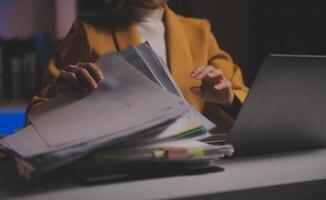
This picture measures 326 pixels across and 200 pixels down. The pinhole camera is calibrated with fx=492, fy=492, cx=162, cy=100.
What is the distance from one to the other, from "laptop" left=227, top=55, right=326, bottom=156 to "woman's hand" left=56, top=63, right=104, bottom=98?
0.67 ft

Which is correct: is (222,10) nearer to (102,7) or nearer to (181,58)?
(102,7)

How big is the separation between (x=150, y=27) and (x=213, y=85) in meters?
0.48

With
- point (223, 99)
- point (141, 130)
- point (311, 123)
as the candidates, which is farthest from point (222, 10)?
point (141, 130)

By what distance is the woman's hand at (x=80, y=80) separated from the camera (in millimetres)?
687

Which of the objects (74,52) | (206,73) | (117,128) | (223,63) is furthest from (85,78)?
(223,63)

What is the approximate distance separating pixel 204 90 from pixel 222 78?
6 cm

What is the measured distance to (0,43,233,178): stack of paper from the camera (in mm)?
551

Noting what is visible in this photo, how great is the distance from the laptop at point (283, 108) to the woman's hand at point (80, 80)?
0.67ft

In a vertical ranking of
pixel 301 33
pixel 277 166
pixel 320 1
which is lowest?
pixel 301 33

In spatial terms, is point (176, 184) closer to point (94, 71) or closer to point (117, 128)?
point (117, 128)

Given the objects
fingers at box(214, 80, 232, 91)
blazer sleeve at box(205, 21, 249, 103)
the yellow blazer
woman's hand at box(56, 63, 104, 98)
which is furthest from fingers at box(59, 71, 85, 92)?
blazer sleeve at box(205, 21, 249, 103)

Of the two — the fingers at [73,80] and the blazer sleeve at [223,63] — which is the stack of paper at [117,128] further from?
the blazer sleeve at [223,63]

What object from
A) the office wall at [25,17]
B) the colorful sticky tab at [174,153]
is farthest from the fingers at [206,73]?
the office wall at [25,17]

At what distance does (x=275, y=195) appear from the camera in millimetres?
557
